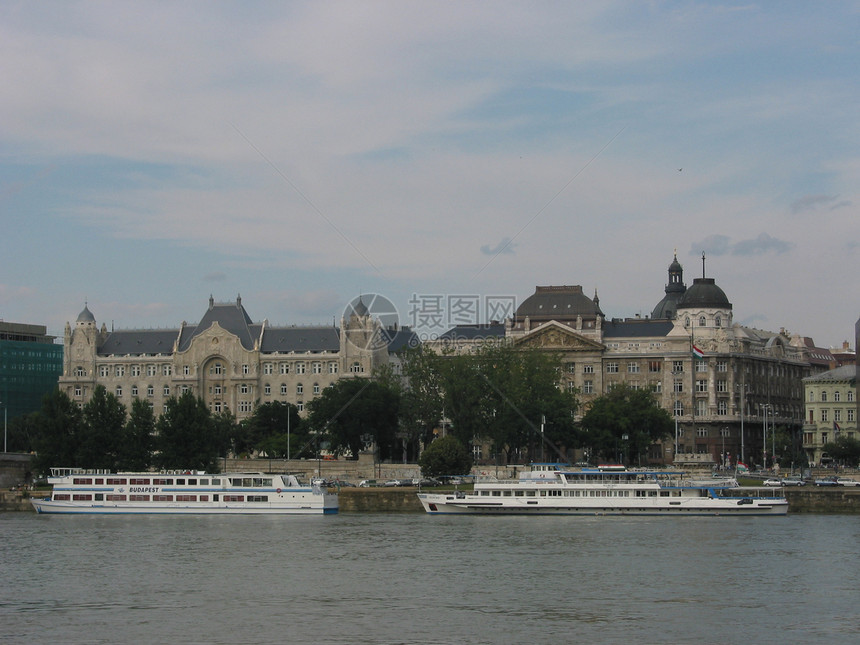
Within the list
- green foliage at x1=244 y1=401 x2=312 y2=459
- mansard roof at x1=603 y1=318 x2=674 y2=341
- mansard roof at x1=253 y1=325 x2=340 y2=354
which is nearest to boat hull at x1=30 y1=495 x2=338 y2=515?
green foliage at x1=244 y1=401 x2=312 y2=459

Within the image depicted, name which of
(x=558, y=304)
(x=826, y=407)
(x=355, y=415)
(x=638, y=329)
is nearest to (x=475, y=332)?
(x=558, y=304)

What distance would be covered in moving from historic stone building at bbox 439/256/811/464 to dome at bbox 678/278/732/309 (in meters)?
0.12

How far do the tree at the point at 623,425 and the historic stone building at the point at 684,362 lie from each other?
48.8 ft

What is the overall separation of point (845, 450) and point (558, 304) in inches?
1753

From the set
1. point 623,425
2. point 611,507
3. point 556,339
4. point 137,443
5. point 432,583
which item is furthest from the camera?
point 556,339

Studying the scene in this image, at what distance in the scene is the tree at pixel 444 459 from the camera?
133500 mm

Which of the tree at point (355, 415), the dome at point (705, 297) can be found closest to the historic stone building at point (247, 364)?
the tree at point (355, 415)

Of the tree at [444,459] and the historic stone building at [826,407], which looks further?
the historic stone building at [826,407]

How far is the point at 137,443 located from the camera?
441 ft

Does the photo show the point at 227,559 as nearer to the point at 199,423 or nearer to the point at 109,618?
the point at 109,618

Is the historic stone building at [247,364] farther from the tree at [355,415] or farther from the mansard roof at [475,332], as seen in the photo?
the tree at [355,415]

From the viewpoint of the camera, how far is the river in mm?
53188

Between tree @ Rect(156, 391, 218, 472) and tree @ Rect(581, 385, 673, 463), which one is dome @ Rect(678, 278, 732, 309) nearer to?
tree @ Rect(581, 385, 673, 463)

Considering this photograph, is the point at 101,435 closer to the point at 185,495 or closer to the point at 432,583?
the point at 185,495
